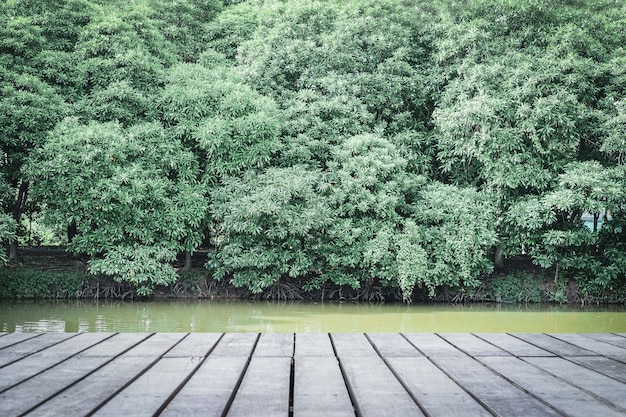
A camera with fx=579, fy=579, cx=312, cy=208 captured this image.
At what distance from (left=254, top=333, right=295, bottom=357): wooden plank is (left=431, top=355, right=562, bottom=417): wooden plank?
706 millimetres

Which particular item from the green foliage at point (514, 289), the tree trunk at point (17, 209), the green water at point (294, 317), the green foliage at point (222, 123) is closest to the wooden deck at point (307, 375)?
the green water at point (294, 317)

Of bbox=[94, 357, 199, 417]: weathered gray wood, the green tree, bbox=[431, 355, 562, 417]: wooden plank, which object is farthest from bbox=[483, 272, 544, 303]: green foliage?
bbox=[94, 357, 199, 417]: weathered gray wood

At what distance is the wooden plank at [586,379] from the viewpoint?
2.07 m

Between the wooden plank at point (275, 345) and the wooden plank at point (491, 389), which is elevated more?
the wooden plank at point (275, 345)

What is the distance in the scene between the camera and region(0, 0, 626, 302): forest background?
1126 centimetres

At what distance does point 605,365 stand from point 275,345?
5.14 feet

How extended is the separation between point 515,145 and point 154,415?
11385mm

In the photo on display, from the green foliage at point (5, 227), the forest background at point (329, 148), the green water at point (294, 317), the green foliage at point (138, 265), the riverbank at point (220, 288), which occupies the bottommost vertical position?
the green water at point (294, 317)

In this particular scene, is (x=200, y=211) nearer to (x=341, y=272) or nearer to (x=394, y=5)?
(x=341, y=272)

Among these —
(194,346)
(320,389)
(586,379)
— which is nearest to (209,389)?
(320,389)

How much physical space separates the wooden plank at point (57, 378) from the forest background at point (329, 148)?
8244 millimetres

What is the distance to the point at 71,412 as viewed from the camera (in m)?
1.78

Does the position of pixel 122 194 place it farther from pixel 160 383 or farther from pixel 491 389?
pixel 491 389

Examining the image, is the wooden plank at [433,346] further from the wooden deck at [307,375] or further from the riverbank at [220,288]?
the riverbank at [220,288]
